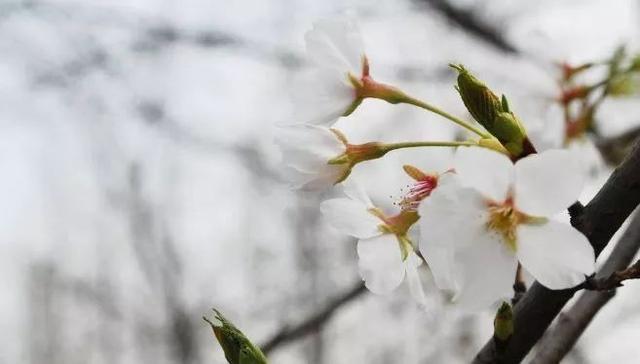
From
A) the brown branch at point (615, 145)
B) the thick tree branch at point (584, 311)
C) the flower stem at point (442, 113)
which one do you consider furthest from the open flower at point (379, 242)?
the brown branch at point (615, 145)

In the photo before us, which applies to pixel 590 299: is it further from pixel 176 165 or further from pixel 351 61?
pixel 176 165

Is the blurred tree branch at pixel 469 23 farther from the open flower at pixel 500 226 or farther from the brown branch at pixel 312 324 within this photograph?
the open flower at pixel 500 226

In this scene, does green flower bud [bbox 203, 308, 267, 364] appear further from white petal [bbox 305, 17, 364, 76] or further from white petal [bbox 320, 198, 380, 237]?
white petal [bbox 305, 17, 364, 76]

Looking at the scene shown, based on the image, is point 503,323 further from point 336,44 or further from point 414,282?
point 336,44

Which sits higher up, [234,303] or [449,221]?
[449,221]

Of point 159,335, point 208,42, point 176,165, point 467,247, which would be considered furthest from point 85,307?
point 467,247

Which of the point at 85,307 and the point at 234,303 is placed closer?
the point at 234,303

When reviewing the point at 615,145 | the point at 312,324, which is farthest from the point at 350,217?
the point at 615,145
